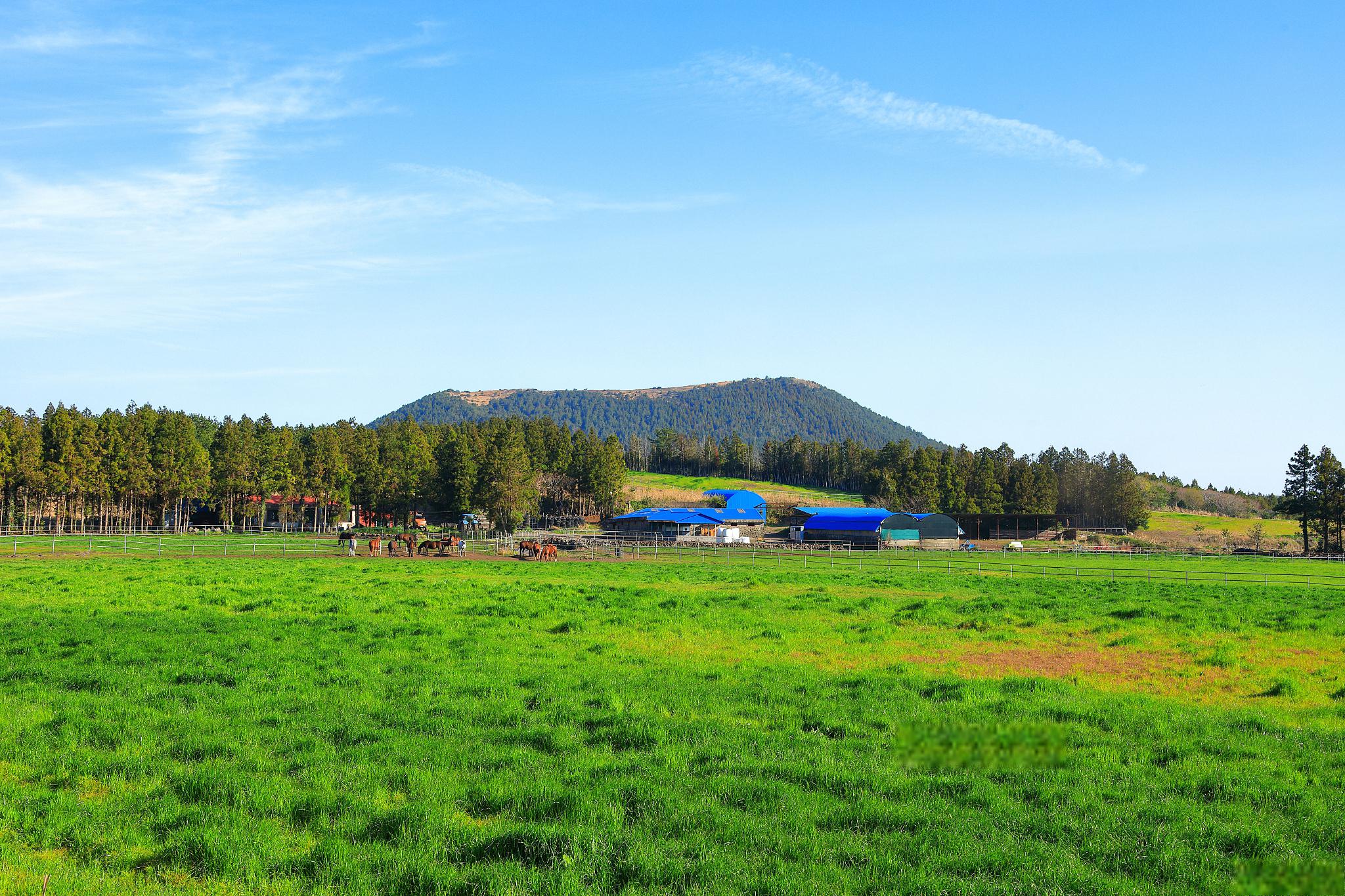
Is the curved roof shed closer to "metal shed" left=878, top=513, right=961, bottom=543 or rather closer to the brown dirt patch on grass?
"metal shed" left=878, top=513, right=961, bottom=543

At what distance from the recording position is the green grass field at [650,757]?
7.89 meters

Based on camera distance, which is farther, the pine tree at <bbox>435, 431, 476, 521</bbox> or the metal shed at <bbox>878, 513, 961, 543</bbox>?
the pine tree at <bbox>435, 431, 476, 521</bbox>

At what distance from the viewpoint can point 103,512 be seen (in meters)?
101

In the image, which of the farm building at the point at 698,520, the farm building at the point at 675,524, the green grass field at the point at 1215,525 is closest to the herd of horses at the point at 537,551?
the farm building at the point at 698,520

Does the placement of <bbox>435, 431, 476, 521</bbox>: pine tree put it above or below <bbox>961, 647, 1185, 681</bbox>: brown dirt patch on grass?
above

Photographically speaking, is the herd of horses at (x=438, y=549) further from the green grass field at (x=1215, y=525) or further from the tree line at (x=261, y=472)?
the green grass field at (x=1215, y=525)

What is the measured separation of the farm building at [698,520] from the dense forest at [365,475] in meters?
13.1

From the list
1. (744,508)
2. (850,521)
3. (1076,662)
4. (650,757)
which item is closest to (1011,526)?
(744,508)

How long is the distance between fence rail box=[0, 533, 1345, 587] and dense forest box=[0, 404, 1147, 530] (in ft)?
59.7

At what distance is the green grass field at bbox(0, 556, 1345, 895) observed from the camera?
311 inches

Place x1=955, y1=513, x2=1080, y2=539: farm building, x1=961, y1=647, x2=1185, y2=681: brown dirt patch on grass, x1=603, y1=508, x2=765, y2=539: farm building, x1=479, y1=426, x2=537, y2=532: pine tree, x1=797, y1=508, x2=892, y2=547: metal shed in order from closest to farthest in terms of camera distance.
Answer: x1=961, y1=647, x2=1185, y2=681: brown dirt patch on grass
x1=797, y1=508, x2=892, y2=547: metal shed
x1=603, y1=508, x2=765, y2=539: farm building
x1=479, y1=426, x2=537, y2=532: pine tree
x1=955, y1=513, x2=1080, y2=539: farm building

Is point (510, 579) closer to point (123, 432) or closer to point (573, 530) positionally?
point (573, 530)

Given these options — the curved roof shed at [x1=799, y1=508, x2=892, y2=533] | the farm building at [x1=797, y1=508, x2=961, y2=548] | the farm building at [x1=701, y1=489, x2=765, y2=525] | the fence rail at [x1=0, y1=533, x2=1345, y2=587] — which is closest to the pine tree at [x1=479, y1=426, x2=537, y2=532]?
the fence rail at [x1=0, y1=533, x2=1345, y2=587]

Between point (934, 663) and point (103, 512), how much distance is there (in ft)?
354
